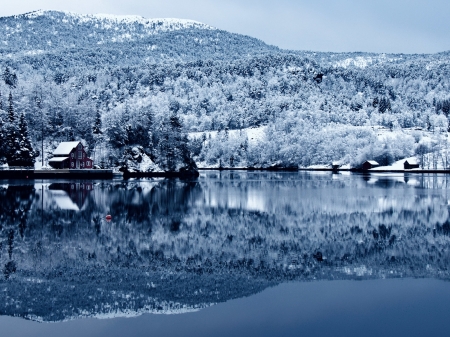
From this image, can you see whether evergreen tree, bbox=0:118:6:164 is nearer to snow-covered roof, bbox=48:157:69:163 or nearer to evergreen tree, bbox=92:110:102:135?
snow-covered roof, bbox=48:157:69:163

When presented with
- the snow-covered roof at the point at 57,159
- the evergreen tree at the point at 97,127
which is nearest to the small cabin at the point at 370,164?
the evergreen tree at the point at 97,127

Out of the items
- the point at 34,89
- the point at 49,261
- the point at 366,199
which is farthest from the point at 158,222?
the point at 34,89

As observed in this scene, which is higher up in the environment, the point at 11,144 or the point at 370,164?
the point at 11,144

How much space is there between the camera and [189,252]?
24.0 m

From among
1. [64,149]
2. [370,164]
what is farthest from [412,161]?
[64,149]

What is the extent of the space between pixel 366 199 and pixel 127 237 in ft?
95.2

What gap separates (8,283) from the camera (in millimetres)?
18219

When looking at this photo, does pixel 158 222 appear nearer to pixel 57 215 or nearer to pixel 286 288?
pixel 57 215

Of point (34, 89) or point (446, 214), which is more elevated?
point (34, 89)

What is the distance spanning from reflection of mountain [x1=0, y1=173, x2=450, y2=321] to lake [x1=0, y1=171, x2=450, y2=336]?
0.06 metres

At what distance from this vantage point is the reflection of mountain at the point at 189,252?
17.3 metres

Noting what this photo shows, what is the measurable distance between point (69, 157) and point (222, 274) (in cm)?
8481

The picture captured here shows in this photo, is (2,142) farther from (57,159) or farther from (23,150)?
(57,159)

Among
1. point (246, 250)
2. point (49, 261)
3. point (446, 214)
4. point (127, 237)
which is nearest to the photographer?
point (49, 261)
